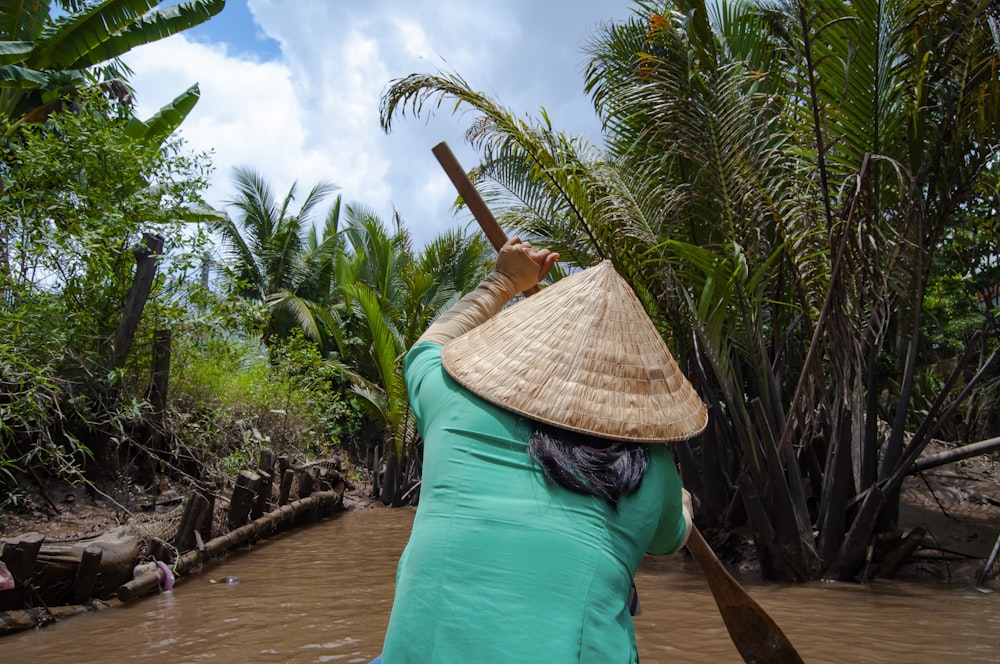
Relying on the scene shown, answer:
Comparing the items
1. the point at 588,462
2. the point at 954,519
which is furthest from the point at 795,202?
the point at 588,462

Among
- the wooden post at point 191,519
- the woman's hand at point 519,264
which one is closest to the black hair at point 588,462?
the woman's hand at point 519,264

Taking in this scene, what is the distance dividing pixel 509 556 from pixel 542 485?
15 centimetres

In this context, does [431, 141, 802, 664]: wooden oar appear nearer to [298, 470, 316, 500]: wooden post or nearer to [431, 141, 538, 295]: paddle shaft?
[431, 141, 538, 295]: paddle shaft

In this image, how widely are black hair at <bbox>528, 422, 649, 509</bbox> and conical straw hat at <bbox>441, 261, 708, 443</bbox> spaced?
0.10ft

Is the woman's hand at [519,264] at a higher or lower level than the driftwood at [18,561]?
higher

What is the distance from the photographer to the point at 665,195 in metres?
7.27

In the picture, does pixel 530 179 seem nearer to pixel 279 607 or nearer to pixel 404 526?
pixel 279 607

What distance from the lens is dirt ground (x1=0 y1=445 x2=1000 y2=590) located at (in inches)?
259

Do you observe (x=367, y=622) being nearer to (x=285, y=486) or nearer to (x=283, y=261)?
(x=285, y=486)

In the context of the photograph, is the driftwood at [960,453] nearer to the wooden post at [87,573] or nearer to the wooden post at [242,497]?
the wooden post at [242,497]

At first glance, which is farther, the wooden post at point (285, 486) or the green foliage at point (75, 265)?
the wooden post at point (285, 486)

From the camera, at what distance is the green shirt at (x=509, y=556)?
4.75 ft

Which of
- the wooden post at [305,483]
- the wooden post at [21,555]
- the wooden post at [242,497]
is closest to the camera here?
the wooden post at [21,555]

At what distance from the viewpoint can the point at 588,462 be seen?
61.6 inches
